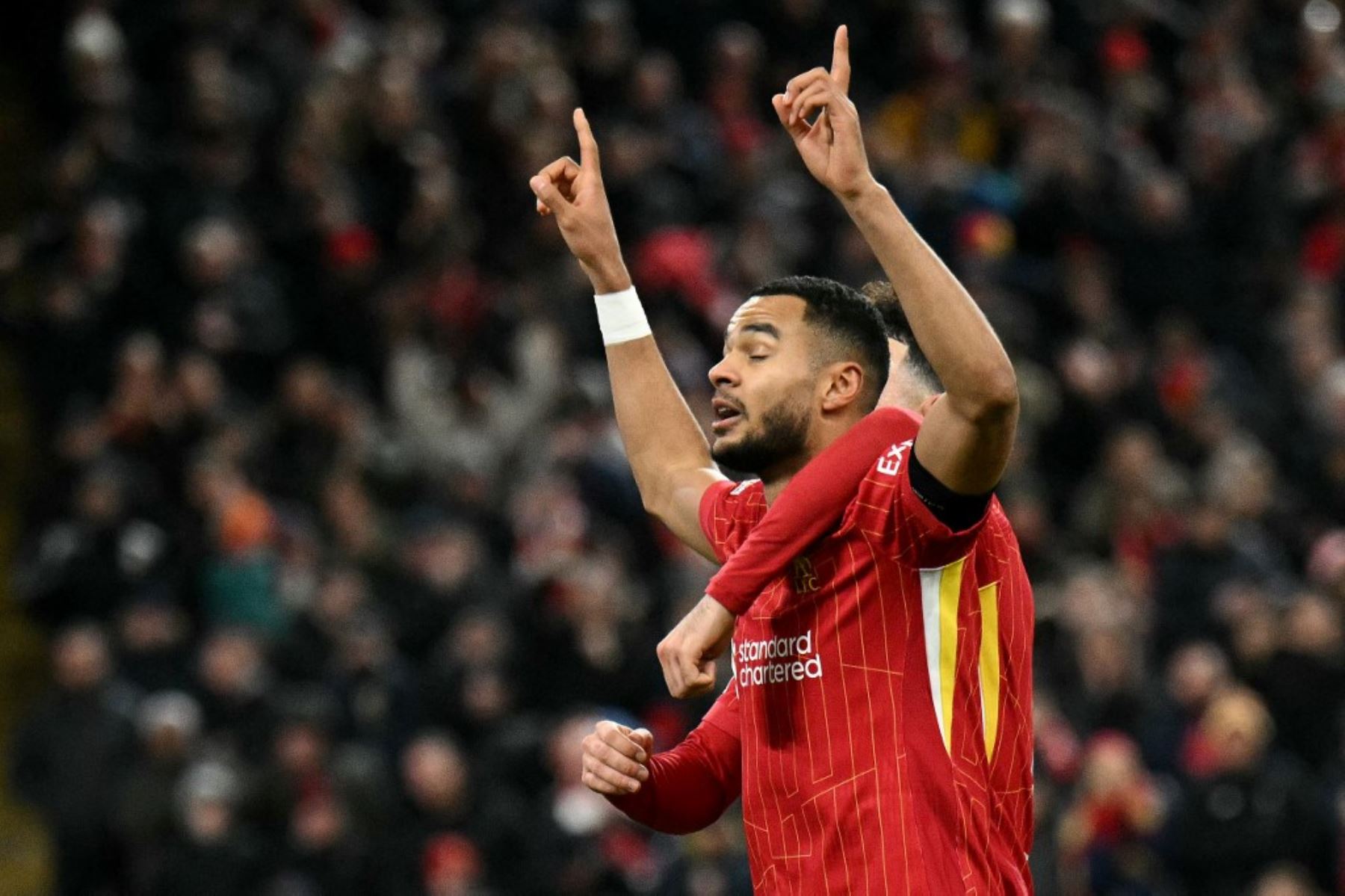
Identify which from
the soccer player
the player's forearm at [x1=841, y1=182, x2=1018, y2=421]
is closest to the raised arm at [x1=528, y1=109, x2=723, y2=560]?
the soccer player

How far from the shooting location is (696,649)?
3951mm

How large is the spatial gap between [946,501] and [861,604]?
12.4 inches

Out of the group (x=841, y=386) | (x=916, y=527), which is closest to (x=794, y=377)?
(x=841, y=386)

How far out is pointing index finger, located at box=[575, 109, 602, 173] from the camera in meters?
4.65

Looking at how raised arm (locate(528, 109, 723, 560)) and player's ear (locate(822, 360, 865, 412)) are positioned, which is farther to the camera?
raised arm (locate(528, 109, 723, 560))

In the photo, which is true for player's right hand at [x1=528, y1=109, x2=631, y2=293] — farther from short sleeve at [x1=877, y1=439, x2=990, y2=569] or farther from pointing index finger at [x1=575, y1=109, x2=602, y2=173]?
short sleeve at [x1=877, y1=439, x2=990, y2=569]

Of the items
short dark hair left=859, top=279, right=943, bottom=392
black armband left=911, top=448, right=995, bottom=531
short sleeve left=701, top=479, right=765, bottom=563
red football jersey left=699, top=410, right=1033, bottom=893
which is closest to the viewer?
black armband left=911, top=448, right=995, bottom=531

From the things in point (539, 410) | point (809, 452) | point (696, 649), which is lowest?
point (696, 649)

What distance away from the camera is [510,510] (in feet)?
37.7

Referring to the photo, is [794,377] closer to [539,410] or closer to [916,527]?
[916,527]

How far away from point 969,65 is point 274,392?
5.30 metres

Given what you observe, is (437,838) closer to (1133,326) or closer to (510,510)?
(510,510)

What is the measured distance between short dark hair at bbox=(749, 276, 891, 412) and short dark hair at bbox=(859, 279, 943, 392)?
0.13m

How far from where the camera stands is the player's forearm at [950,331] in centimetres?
377
